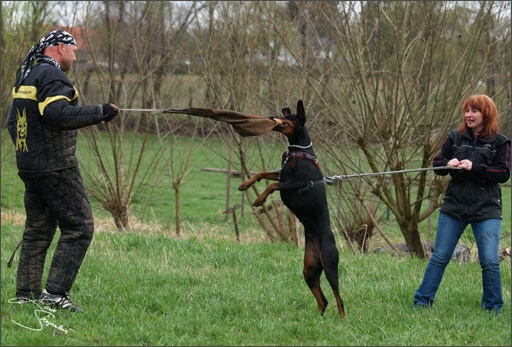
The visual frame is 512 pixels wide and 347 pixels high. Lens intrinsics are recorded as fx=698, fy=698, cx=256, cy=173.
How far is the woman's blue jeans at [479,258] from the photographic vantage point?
231 inches

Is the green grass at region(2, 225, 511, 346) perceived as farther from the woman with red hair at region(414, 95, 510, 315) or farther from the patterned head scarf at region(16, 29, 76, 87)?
the patterned head scarf at region(16, 29, 76, 87)

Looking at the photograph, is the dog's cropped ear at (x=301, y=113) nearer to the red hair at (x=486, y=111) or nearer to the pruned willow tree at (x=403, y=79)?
the red hair at (x=486, y=111)

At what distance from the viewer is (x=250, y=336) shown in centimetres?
507

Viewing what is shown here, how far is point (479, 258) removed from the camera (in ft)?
19.7

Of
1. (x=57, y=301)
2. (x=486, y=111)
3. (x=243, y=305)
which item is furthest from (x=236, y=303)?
(x=486, y=111)

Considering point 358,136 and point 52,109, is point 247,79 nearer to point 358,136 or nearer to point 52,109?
point 358,136

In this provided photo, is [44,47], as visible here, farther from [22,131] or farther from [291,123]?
[291,123]

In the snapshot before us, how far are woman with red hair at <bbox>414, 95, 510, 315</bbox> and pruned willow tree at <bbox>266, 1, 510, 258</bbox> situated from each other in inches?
99.0

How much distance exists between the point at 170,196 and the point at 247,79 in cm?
908

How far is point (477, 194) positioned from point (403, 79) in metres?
3.06

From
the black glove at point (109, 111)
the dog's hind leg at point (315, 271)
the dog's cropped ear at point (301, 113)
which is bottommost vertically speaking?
the dog's hind leg at point (315, 271)

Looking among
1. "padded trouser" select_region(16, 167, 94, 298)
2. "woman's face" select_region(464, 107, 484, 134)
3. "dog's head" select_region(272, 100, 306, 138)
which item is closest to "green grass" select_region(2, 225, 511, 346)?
"padded trouser" select_region(16, 167, 94, 298)
